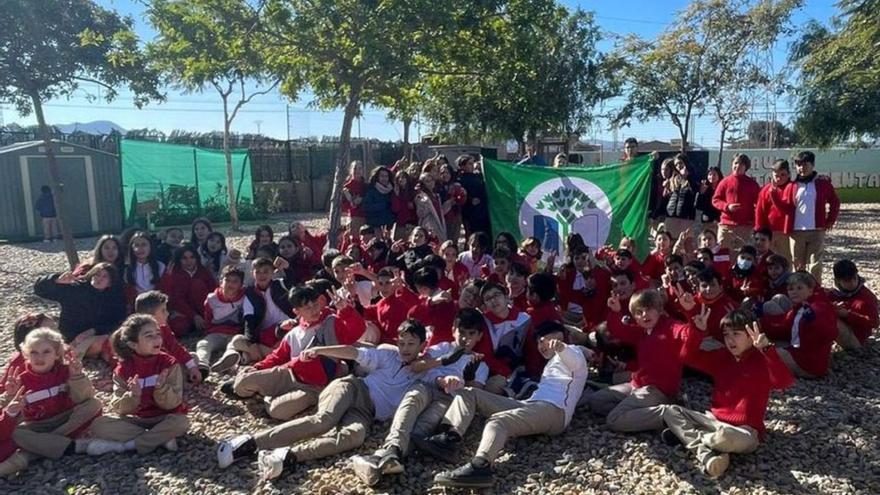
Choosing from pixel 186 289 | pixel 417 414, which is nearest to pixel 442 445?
pixel 417 414

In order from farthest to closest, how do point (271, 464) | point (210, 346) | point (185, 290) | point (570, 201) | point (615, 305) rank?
point (570, 201) < point (185, 290) < point (210, 346) < point (615, 305) < point (271, 464)

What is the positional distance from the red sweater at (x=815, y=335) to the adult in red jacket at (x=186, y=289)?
5367 mm

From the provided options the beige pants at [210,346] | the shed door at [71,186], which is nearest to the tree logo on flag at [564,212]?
the beige pants at [210,346]

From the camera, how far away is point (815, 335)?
212 inches

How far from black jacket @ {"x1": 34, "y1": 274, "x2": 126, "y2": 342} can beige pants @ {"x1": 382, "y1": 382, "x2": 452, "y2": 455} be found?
3268 mm

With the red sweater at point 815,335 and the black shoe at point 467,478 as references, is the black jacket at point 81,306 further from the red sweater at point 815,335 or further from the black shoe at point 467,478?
the red sweater at point 815,335

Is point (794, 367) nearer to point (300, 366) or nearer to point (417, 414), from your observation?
point (417, 414)

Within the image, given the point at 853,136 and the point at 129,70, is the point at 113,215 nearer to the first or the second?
the point at 129,70

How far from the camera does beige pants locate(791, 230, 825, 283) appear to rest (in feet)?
25.4

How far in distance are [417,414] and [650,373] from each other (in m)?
1.60

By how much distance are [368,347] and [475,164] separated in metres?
5.25

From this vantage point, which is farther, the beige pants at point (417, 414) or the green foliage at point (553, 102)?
the green foliage at point (553, 102)

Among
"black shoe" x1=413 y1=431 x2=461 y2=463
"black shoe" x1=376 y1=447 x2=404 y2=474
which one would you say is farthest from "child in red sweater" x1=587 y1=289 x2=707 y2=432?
"black shoe" x1=376 y1=447 x2=404 y2=474

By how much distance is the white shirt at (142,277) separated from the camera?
7059 millimetres
